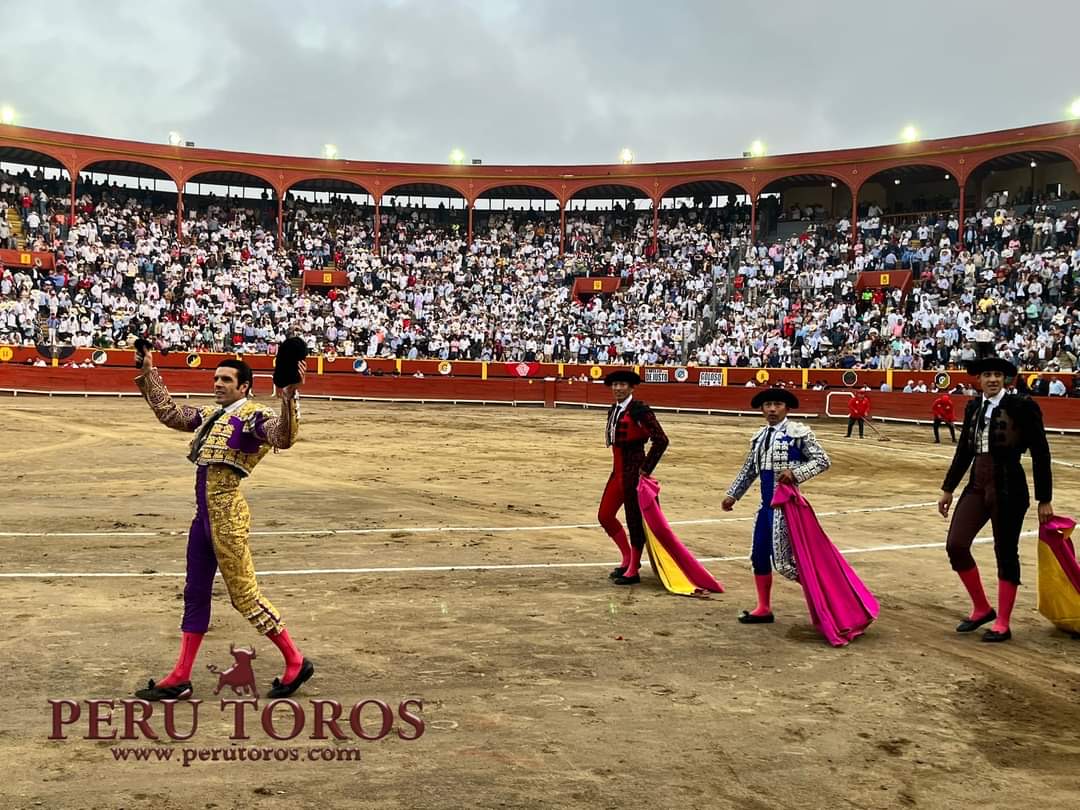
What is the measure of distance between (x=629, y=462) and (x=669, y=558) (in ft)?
2.44

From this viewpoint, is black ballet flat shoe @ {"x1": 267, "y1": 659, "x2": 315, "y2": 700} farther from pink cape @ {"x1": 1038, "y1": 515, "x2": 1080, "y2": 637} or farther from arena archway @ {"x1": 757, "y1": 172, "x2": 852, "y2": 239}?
arena archway @ {"x1": 757, "y1": 172, "x2": 852, "y2": 239}

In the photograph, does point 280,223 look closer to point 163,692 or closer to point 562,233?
Result: point 562,233

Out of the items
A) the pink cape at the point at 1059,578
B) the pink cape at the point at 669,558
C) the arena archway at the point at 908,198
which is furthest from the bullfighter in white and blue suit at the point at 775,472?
the arena archway at the point at 908,198

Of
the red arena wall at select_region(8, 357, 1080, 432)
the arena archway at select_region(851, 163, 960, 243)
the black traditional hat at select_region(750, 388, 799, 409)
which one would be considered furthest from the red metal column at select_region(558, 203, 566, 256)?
the black traditional hat at select_region(750, 388, 799, 409)

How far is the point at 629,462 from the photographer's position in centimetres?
651

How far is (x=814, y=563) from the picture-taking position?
5.20 meters

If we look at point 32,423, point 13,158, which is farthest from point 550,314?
point 13,158

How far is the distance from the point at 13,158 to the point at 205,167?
7345 millimetres

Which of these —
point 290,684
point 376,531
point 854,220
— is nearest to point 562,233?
point 854,220

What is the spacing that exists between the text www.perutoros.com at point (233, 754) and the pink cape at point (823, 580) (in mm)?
2808

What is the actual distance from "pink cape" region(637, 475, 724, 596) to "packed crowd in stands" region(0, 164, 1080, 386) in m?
21.3

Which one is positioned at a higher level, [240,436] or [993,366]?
[993,366]

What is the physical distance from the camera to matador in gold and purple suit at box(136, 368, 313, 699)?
397 centimetres

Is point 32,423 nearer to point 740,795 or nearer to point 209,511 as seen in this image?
point 209,511
